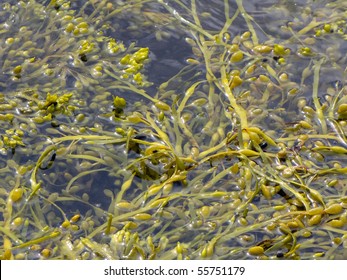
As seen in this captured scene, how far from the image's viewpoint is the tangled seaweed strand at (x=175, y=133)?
2.02 m

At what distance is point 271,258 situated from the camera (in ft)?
6.45

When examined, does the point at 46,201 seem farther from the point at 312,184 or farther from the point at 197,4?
the point at 197,4

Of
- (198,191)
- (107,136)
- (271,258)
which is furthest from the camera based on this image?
(107,136)

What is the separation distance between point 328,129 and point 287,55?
1.48ft

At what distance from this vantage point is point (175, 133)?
7.61ft

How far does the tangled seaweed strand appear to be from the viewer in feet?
6.63

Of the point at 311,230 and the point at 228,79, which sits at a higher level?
the point at 228,79

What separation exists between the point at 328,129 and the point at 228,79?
0.46 meters

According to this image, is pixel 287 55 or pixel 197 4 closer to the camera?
pixel 287 55

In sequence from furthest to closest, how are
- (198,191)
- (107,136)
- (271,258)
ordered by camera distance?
(107,136) < (198,191) < (271,258)

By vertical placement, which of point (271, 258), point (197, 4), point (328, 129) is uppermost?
point (197, 4)

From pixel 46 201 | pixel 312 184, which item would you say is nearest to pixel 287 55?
pixel 312 184

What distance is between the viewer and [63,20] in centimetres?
280

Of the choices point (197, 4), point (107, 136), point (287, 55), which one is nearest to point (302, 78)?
point (287, 55)
